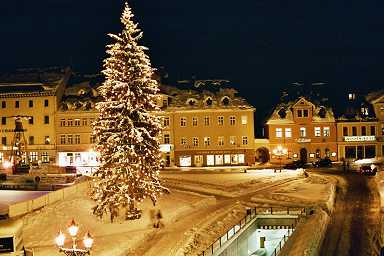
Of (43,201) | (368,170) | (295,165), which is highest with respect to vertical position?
(295,165)

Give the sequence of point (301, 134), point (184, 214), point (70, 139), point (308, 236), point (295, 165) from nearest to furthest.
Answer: point (308, 236)
point (184, 214)
point (295, 165)
point (301, 134)
point (70, 139)

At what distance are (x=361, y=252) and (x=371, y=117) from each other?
161ft

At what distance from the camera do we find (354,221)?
36625mm

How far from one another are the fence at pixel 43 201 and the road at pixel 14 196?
13.7 feet

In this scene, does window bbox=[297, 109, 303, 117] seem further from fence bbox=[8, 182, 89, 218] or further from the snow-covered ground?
fence bbox=[8, 182, 89, 218]

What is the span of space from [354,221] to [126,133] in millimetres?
16192

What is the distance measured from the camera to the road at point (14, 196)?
48581 millimetres

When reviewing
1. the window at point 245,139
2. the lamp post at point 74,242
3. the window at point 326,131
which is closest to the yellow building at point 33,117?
the window at point 245,139

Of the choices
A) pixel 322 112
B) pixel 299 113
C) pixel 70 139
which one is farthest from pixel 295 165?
pixel 70 139

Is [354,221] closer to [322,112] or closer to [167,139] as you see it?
[322,112]

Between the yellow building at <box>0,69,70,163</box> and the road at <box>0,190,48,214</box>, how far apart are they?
21.0 meters

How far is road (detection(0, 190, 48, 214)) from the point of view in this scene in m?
48.6

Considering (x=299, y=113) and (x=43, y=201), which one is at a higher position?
(x=299, y=113)

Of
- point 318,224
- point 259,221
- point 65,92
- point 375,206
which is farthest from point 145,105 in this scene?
point 65,92
